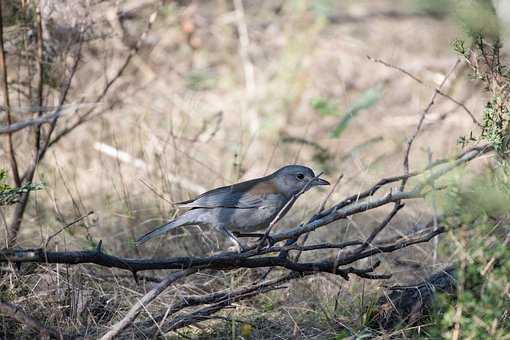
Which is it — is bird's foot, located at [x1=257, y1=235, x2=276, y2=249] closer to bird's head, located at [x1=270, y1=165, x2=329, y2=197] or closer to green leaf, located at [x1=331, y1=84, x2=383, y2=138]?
bird's head, located at [x1=270, y1=165, x2=329, y2=197]

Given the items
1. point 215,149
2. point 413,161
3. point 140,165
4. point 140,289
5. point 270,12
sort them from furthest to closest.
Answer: point 270,12
point 215,149
point 413,161
point 140,165
point 140,289

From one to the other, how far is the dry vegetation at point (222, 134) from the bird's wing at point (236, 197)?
1.07 ft

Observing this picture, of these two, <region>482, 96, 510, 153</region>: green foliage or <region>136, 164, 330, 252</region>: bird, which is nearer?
<region>482, 96, 510, 153</region>: green foliage

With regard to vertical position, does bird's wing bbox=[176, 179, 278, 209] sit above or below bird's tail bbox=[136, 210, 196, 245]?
above

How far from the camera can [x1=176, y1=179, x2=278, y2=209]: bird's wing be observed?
502 centimetres

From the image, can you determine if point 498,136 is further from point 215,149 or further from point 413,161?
point 215,149

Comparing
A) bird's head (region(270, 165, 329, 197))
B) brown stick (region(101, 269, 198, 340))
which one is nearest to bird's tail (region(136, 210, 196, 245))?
bird's head (region(270, 165, 329, 197))

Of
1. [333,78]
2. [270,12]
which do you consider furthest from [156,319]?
[270,12]

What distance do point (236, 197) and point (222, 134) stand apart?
4.01 metres

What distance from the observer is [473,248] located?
11.8ft

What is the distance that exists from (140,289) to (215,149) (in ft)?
12.4

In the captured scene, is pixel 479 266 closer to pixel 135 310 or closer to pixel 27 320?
pixel 135 310

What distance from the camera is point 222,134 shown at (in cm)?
903

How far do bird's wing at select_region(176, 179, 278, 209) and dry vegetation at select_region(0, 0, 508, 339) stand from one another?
33cm
